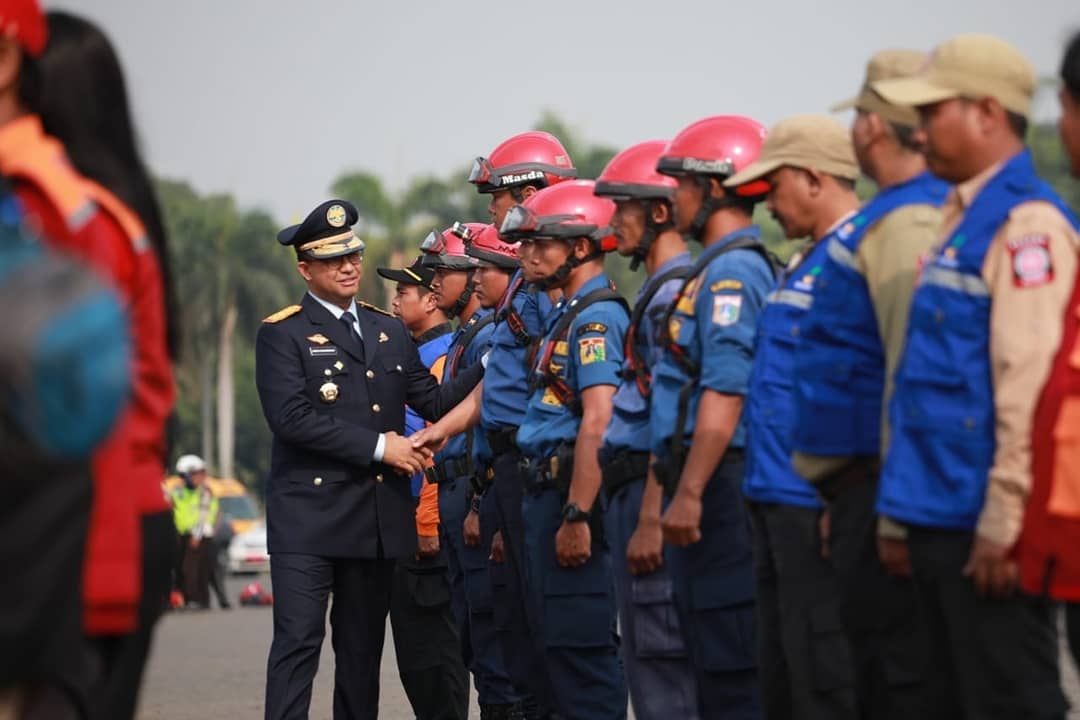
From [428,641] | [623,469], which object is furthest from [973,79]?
[428,641]

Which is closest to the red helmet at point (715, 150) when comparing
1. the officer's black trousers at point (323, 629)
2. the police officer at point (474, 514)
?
the police officer at point (474, 514)

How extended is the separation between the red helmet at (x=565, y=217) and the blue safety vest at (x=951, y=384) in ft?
11.1

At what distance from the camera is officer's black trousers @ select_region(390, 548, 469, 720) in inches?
407

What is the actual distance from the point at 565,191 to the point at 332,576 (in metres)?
2.24

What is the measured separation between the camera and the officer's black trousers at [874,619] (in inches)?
206

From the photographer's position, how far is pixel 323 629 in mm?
9258

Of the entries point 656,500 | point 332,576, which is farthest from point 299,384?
point 656,500

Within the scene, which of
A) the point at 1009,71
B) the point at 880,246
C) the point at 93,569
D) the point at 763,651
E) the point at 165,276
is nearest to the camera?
the point at 93,569

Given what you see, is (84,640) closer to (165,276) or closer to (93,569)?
(93,569)

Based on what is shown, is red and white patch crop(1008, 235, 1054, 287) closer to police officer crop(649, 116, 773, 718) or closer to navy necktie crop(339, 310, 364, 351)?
police officer crop(649, 116, 773, 718)

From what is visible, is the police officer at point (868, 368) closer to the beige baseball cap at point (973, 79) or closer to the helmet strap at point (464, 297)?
the beige baseball cap at point (973, 79)

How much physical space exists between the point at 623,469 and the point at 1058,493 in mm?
2914

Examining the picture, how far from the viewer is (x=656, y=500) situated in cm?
696

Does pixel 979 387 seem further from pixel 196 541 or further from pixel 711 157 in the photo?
pixel 196 541
